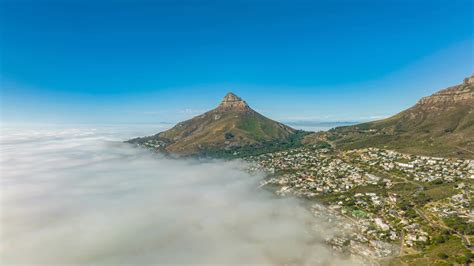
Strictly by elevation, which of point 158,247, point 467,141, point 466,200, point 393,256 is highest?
point 467,141

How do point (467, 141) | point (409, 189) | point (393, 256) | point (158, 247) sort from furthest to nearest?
point (467, 141), point (409, 189), point (158, 247), point (393, 256)

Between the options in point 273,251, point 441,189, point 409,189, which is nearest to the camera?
point 273,251

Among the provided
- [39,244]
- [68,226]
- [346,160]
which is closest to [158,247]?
[39,244]

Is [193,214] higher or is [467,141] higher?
[467,141]

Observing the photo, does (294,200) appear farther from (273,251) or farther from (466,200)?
(466,200)

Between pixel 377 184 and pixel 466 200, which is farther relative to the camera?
pixel 377 184

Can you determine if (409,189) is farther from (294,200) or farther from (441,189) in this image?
(294,200)

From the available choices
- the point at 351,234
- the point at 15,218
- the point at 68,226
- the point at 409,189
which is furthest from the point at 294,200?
the point at 15,218
